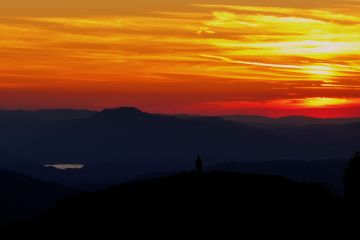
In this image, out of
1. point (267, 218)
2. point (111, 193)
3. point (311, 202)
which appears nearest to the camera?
point (267, 218)

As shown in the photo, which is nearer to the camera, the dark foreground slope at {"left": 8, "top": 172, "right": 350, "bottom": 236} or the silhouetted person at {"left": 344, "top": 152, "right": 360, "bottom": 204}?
the dark foreground slope at {"left": 8, "top": 172, "right": 350, "bottom": 236}

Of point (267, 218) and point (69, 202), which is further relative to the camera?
point (69, 202)

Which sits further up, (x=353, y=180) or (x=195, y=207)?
(x=195, y=207)

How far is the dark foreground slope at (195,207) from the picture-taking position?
91750 mm

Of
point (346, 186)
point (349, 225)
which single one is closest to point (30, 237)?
point (349, 225)

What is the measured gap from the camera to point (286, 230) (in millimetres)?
88875

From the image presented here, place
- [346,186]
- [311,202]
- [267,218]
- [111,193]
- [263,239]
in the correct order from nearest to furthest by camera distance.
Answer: [263,239] → [267,218] → [311,202] → [111,193] → [346,186]

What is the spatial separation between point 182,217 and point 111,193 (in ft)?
56.7

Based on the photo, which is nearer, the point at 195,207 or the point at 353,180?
the point at 195,207

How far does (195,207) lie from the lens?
9544 cm

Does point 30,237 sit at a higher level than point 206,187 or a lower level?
lower

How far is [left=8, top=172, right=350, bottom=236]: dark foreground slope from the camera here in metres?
91.8

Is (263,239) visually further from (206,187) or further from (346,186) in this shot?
(346,186)

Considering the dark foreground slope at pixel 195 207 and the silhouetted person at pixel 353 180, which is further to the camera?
the silhouetted person at pixel 353 180
